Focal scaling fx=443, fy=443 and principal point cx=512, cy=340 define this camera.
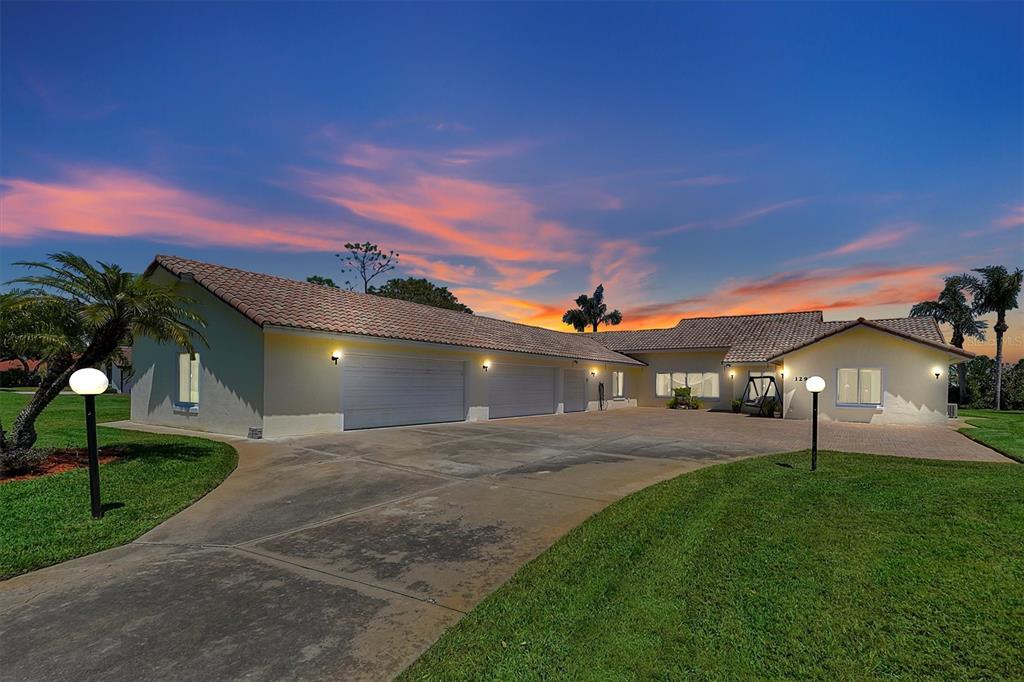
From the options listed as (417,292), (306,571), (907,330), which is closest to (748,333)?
(907,330)

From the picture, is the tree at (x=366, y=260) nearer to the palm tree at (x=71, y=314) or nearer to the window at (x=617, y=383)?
the window at (x=617, y=383)

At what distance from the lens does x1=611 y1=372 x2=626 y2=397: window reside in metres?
27.8

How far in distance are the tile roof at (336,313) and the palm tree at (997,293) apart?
31416 mm

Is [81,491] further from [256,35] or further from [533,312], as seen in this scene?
[533,312]

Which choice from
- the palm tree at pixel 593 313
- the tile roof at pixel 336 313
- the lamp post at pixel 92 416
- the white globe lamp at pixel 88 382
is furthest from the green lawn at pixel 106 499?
the palm tree at pixel 593 313

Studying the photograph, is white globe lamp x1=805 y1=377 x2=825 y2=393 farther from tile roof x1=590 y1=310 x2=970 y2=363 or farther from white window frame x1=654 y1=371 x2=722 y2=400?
white window frame x1=654 y1=371 x2=722 y2=400

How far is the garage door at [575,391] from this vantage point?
78.0 ft

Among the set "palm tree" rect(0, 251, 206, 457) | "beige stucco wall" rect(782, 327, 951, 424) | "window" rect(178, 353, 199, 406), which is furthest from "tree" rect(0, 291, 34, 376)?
"beige stucco wall" rect(782, 327, 951, 424)

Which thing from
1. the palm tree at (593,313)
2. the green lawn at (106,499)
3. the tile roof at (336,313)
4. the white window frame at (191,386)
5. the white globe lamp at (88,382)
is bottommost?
the green lawn at (106,499)

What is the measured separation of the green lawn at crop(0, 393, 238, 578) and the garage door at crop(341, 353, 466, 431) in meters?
4.26

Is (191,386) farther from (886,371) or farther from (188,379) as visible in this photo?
(886,371)

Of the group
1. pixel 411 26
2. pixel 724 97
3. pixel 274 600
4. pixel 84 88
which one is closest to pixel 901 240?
pixel 724 97

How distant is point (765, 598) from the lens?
3410 mm

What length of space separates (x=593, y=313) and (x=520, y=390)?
36.8 meters
